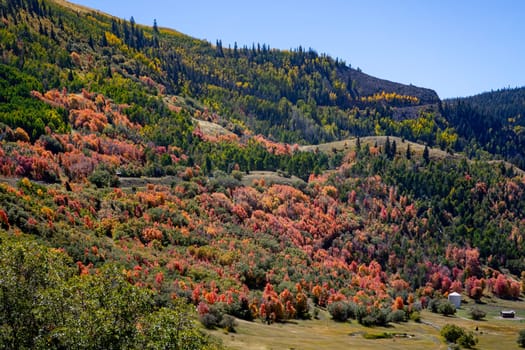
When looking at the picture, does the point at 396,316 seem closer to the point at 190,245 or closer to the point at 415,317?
the point at 415,317

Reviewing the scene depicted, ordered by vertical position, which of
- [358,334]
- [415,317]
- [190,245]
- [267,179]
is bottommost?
[415,317]

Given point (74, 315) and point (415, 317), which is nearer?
point (74, 315)

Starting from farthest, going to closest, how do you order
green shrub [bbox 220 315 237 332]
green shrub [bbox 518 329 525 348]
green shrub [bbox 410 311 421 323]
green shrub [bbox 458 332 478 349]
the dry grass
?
1. the dry grass
2. green shrub [bbox 410 311 421 323]
3. green shrub [bbox 518 329 525 348]
4. green shrub [bbox 458 332 478 349]
5. green shrub [bbox 220 315 237 332]

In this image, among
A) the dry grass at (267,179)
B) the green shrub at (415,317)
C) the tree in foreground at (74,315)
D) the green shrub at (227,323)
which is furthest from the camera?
the dry grass at (267,179)

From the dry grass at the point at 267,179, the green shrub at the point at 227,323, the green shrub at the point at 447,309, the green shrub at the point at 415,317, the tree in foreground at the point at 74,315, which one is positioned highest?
the tree in foreground at the point at 74,315

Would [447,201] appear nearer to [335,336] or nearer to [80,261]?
[335,336]

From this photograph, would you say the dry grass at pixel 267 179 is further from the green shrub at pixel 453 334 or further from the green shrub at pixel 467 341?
the green shrub at pixel 467 341

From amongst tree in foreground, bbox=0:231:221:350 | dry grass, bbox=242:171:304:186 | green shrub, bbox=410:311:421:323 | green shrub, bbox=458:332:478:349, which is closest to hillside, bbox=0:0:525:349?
tree in foreground, bbox=0:231:221:350

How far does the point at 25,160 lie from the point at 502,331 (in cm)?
11747

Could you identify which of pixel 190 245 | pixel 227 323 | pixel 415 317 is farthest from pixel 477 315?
pixel 227 323

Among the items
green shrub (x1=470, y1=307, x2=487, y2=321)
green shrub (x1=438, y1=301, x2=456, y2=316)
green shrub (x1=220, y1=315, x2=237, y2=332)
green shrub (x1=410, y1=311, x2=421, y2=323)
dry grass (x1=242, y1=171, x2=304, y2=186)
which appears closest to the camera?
green shrub (x1=220, y1=315, x2=237, y2=332)

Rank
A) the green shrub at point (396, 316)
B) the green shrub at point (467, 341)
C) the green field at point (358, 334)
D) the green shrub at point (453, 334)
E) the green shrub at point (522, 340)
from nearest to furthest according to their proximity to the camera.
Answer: the green field at point (358, 334) < the green shrub at point (467, 341) < the green shrub at point (522, 340) < the green shrub at point (453, 334) < the green shrub at point (396, 316)

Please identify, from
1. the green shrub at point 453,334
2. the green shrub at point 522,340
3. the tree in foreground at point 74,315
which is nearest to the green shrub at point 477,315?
the green shrub at point 522,340

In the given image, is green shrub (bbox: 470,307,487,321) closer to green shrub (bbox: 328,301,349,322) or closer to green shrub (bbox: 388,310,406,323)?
green shrub (bbox: 388,310,406,323)
